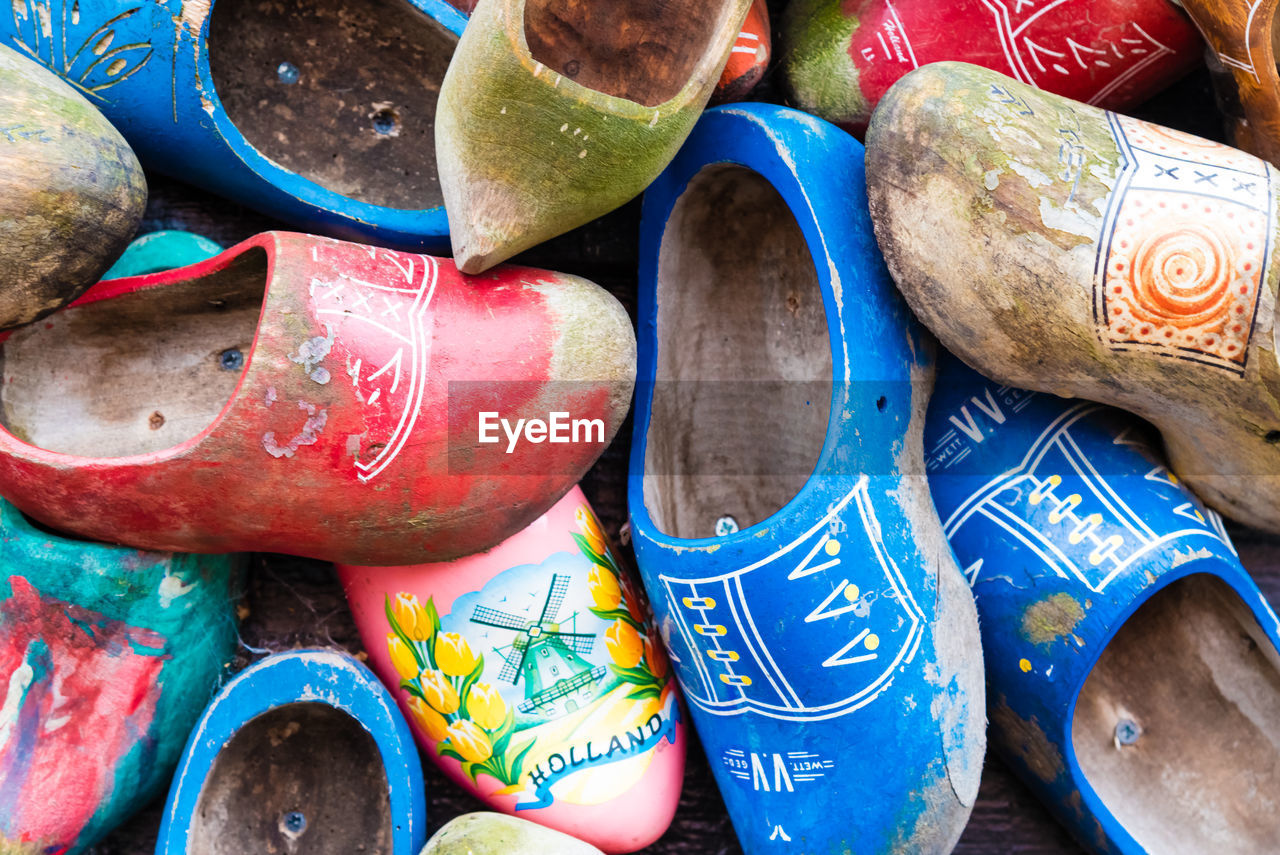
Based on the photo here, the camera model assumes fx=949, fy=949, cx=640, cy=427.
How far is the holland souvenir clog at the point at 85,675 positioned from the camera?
38.2 inches

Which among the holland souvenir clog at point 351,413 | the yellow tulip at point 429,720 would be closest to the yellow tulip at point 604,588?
the holland souvenir clog at point 351,413

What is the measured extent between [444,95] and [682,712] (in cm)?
73

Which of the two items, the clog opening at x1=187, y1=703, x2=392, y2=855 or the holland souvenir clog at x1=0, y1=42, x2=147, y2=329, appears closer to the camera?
the holland souvenir clog at x1=0, y1=42, x2=147, y2=329

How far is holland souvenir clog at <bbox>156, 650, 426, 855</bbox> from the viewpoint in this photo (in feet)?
3.26

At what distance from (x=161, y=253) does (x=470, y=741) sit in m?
0.65

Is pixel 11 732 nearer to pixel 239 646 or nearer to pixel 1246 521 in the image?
pixel 239 646

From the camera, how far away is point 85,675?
101cm

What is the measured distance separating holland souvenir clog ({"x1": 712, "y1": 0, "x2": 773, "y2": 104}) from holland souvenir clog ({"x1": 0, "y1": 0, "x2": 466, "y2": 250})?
31 cm

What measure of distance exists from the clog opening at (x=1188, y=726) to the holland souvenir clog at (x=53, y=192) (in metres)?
1.20

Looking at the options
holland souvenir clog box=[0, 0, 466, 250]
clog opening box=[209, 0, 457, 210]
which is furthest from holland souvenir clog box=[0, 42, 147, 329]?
clog opening box=[209, 0, 457, 210]

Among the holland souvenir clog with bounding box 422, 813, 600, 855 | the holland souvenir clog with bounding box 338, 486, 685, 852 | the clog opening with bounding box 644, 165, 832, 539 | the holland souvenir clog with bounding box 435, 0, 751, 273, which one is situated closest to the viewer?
the holland souvenir clog with bounding box 435, 0, 751, 273

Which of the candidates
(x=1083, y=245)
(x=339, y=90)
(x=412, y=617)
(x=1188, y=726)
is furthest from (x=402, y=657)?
(x=1188, y=726)

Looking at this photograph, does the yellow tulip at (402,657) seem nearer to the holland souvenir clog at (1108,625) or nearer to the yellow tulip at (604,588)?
the yellow tulip at (604,588)

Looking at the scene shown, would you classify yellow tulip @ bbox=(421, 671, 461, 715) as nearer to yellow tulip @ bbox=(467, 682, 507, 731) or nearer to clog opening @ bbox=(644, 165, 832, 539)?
yellow tulip @ bbox=(467, 682, 507, 731)
